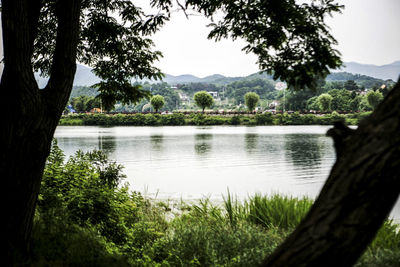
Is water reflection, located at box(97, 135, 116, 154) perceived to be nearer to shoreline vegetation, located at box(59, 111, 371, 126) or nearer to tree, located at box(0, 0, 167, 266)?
tree, located at box(0, 0, 167, 266)

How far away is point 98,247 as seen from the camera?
293 cm

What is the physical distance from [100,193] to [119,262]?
1490 millimetres

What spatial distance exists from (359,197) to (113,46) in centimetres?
480

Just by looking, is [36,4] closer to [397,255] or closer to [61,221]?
[61,221]

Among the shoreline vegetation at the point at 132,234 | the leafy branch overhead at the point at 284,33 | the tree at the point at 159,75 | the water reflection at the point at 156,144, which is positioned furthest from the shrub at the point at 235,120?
the leafy branch overhead at the point at 284,33

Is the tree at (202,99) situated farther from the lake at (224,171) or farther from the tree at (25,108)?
the tree at (25,108)

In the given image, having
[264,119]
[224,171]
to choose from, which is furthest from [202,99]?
[224,171]

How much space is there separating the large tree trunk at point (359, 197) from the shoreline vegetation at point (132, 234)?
6.05 ft

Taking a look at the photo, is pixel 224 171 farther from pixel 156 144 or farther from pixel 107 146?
pixel 107 146

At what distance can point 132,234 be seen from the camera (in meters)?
4.04

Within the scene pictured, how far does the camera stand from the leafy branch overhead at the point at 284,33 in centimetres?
314

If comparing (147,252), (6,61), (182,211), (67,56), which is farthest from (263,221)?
(6,61)

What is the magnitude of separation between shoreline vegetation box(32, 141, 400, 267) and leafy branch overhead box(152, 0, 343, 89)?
5.79ft

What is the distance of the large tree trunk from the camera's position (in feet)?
3.79
